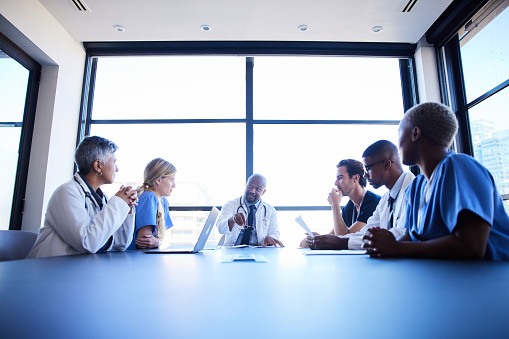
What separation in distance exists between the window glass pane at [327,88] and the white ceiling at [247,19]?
1.50 feet

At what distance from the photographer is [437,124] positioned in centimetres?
142

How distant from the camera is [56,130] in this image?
4023 mm

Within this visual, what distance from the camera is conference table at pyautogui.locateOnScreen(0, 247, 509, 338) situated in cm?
32

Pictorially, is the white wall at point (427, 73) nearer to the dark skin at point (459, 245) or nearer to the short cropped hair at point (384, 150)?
the short cropped hair at point (384, 150)

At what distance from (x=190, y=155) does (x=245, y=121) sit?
93 centimetres

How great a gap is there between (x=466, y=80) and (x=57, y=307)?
475 cm

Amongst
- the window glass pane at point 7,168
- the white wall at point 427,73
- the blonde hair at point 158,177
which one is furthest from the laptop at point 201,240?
the white wall at point 427,73

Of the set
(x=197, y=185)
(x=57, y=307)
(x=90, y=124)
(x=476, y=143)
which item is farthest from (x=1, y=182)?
(x=476, y=143)

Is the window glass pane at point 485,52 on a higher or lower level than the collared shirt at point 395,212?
higher

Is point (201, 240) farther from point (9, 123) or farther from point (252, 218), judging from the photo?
point (9, 123)

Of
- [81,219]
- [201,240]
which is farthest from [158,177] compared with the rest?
[81,219]

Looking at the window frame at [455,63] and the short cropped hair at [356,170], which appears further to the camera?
the window frame at [455,63]

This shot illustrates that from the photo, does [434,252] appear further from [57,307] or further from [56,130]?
[56,130]

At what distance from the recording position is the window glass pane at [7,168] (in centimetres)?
348
